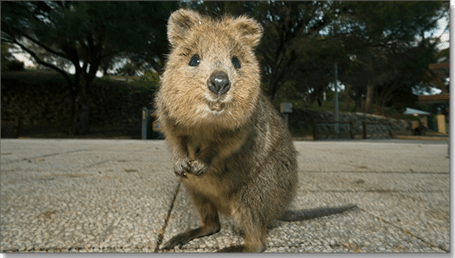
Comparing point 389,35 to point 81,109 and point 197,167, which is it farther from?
point 197,167

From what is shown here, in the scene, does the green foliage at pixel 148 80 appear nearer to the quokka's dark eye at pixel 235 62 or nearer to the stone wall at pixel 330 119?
the quokka's dark eye at pixel 235 62

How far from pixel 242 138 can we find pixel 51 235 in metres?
1.31

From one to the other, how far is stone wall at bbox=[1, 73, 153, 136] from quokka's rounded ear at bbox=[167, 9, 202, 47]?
18.1 meters

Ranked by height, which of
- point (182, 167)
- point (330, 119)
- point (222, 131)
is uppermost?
point (330, 119)

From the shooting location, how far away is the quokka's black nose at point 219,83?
1223mm

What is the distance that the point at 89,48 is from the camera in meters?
15.2

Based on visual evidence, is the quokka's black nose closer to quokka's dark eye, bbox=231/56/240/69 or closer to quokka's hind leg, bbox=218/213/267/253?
quokka's dark eye, bbox=231/56/240/69

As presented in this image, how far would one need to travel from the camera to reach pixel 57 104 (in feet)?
67.6

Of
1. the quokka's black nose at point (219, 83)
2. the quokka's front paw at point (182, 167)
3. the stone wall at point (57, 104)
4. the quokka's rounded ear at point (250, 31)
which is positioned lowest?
the quokka's front paw at point (182, 167)

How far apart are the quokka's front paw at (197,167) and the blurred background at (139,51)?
23.4ft

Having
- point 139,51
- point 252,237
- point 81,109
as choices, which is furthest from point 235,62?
point 81,109

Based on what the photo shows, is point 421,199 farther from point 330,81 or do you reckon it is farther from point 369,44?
point 330,81

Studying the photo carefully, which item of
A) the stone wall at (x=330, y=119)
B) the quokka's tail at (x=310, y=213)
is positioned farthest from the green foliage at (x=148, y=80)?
the stone wall at (x=330, y=119)

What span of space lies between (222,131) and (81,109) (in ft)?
56.9
